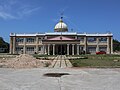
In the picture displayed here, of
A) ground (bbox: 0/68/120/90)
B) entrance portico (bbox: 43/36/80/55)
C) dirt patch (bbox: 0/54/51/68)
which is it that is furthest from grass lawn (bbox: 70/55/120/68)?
entrance portico (bbox: 43/36/80/55)

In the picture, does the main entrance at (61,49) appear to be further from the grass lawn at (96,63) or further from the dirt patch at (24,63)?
the dirt patch at (24,63)

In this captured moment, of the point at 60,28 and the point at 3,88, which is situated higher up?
the point at 60,28

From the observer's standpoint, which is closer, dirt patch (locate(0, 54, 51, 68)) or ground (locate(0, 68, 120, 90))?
ground (locate(0, 68, 120, 90))

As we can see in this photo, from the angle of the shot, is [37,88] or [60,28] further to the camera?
[60,28]

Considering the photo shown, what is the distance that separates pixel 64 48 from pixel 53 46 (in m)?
5.80

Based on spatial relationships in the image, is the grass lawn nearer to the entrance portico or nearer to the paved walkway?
the paved walkway

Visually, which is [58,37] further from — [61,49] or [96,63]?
[96,63]

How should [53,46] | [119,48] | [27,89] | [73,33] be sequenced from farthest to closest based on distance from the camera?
[119,48] < [73,33] < [53,46] < [27,89]

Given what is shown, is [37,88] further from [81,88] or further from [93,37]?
[93,37]

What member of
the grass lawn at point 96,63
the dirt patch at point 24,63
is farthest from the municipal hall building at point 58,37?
the dirt patch at point 24,63

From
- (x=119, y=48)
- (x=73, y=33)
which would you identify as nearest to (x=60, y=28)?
(x=73, y=33)

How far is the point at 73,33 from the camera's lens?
83938 millimetres

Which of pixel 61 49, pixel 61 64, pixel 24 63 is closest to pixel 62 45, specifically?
pixel 61 49

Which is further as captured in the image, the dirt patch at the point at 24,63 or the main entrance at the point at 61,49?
the main entrance at the point at 61,49
